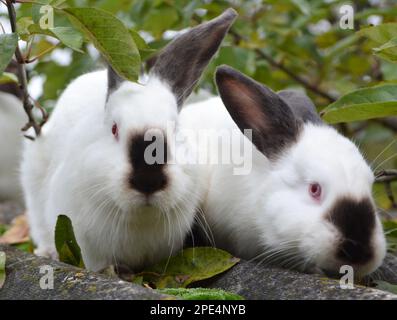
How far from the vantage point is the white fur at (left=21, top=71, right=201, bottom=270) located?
3.73 meters

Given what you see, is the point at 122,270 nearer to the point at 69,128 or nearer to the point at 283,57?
the point at 69,128

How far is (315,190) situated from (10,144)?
5252mm

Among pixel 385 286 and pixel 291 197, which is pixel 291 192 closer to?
pixel 291 197

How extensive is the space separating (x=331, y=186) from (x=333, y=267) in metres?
0.40

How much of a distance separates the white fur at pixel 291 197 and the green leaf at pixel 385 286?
14 cm

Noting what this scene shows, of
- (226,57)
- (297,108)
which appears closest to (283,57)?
(226,57)

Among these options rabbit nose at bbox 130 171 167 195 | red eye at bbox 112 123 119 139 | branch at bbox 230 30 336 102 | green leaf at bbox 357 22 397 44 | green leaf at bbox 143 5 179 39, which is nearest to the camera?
rabbit nose at bbox 130 171 167 195

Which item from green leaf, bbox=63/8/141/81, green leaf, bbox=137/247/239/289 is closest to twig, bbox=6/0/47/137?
green leaf, bbox=63/8/141/81

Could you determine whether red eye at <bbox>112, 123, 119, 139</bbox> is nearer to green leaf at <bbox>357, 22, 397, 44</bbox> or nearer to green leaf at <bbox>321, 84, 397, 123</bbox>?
green leaf at <bbox>321, 84, 397, 123</bbox>

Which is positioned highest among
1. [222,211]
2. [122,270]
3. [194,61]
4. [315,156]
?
[194,61]

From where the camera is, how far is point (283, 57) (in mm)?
6148

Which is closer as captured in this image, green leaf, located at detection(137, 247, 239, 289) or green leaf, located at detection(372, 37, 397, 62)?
green leaf, located at detection(372, 37, 397, 62)

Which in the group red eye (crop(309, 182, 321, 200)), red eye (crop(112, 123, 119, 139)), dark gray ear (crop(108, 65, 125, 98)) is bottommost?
red eye (crop(309, 182, 321, 200))

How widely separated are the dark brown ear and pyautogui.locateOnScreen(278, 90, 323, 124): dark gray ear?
11 cm
